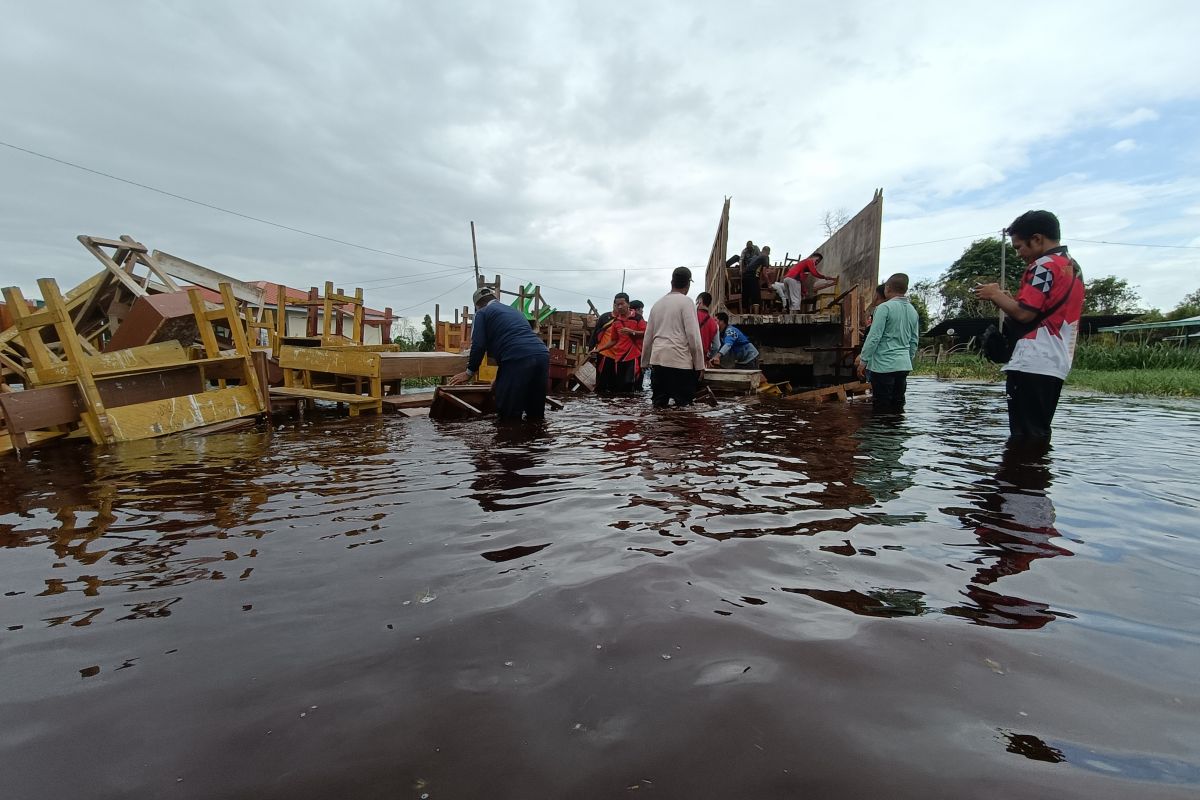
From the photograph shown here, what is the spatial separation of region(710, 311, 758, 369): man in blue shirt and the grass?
20.5 ft

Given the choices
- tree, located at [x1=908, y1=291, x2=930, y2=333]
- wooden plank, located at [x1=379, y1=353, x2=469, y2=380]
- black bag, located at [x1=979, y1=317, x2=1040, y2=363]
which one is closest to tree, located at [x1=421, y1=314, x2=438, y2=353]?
wooden plank, located at [x1=379, y1=353, x2=469, y2=380]

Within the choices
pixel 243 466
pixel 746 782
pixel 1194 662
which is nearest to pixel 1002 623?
pixel 1194 662

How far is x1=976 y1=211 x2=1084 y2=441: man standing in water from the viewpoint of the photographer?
3294 millimetres

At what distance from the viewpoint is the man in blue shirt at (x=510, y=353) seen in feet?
18.4

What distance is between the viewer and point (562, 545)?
6.72 ft

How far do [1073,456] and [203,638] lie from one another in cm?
485

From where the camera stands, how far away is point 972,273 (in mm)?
40719

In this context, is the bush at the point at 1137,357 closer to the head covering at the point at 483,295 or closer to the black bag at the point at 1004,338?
the black bag at the point at 1004,338

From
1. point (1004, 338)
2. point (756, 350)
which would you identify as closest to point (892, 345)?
point (1004, 338)

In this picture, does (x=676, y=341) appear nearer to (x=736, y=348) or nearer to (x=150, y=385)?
(x=736, y=348)

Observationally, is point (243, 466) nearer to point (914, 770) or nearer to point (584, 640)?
point (584, 640)

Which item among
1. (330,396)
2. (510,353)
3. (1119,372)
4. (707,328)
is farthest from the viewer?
(1119,372)

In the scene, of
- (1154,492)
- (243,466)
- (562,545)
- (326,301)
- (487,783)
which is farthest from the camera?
(326,301)

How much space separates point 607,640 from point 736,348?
8.74 meters
